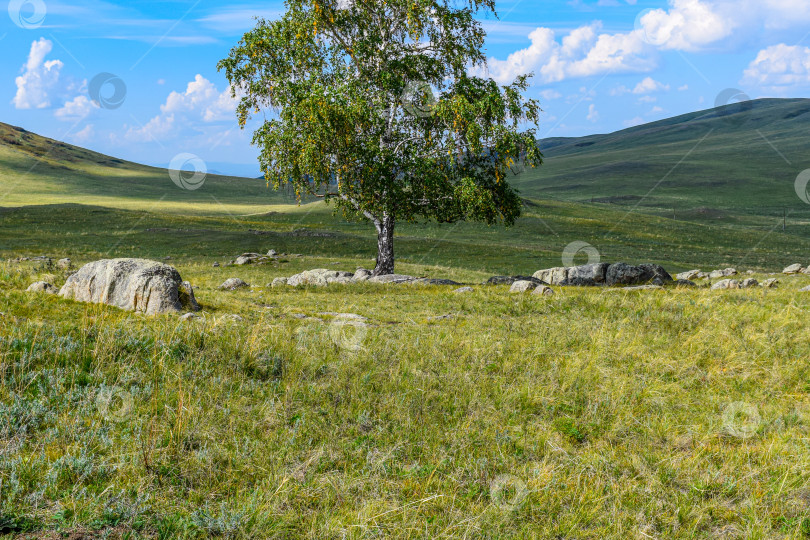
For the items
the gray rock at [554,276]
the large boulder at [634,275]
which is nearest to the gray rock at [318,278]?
the gray rock at [554,276]

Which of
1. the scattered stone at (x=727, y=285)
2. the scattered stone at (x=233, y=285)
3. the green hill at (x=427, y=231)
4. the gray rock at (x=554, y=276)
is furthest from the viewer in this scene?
the green hill at (x=427, y=231)

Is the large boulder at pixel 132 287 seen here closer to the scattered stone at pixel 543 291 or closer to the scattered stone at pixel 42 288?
the scattered stone at pixel 42 288

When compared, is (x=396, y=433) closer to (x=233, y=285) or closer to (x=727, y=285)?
(x=233, y=285)

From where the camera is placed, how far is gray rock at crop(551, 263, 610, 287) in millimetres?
30094

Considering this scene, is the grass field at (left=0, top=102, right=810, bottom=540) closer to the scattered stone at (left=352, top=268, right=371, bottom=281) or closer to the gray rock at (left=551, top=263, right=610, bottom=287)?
the scattered stone at (left=352, top=268, right=371, bottom=281)

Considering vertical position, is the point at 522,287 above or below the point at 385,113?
below

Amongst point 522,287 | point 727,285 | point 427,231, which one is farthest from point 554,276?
point 427,231

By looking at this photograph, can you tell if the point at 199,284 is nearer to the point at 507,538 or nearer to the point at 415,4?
the point at 415,4

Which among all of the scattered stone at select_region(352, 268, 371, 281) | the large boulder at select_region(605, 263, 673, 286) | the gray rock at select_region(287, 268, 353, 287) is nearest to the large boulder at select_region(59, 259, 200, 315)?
the gray rock at select_region(287, 268, 353, 287)

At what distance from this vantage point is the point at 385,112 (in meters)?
30.9

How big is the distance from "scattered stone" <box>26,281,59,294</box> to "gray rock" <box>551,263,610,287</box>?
2341cm

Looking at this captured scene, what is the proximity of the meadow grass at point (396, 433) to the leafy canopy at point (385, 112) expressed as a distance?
17.2 metres

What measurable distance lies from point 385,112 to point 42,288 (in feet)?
66.2

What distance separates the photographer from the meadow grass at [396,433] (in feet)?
17.4
